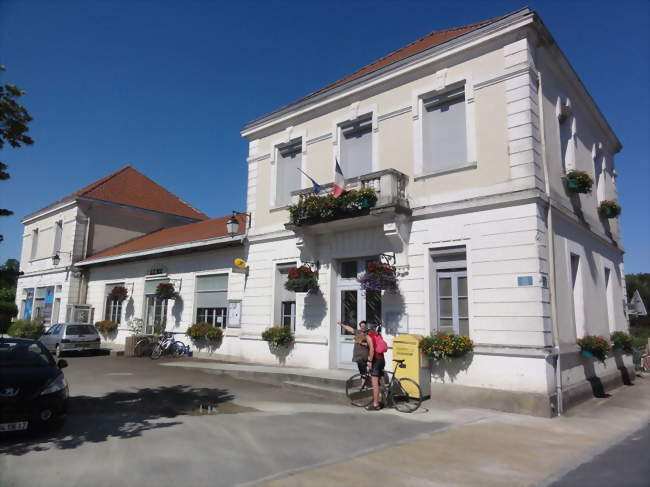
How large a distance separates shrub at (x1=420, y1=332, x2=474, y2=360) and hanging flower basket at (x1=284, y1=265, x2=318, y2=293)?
11.3ft

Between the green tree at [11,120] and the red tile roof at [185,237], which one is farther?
the red tile roof at [185,237]

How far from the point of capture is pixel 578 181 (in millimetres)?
10312

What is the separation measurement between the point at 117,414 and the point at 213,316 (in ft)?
28.6

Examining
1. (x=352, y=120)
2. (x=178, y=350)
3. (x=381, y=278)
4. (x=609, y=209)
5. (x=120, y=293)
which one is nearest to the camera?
(x=381, y=278)

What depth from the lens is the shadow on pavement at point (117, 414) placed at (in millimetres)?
5836

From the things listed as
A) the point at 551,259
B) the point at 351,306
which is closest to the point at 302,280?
the point at 351,306

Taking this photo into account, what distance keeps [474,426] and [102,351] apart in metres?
16.5

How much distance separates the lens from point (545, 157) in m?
9.49

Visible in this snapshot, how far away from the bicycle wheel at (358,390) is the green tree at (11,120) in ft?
20.6

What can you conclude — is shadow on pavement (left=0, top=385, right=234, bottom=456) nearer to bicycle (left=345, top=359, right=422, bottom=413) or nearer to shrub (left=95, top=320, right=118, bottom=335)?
bicycle (left=345, top=359, right=422, bottom=413)

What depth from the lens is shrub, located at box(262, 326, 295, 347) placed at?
1228 cm

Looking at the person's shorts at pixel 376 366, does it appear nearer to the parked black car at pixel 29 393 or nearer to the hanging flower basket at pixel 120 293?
the parked black car at pixel 29 393

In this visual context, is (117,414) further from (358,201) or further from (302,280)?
(358,201)

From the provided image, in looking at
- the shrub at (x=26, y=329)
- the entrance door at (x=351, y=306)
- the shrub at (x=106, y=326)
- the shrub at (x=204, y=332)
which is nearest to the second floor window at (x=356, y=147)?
the entrance door at (x=351, y=306)
